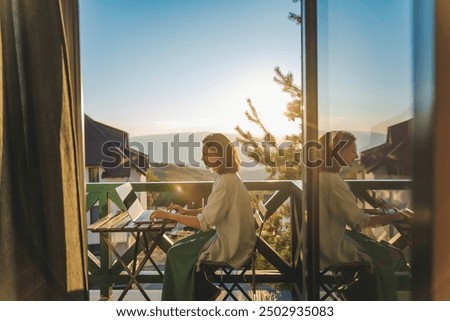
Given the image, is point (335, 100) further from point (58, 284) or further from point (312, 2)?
point (58, 284)

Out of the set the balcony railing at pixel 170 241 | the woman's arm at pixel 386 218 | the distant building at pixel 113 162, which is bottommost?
the balcony railing at pixel 170 241

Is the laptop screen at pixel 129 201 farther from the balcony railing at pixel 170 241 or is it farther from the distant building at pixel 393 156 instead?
the distant building at pixel 393 156

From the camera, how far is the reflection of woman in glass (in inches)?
60.9

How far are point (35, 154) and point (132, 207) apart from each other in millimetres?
927

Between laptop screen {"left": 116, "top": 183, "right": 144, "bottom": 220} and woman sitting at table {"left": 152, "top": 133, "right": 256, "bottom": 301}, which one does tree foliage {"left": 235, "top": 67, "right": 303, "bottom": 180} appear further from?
laptop screen {"left": 116, "top": 183, "right": 144, "bottom": 220}

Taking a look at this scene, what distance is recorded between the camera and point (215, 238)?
2.18 metres

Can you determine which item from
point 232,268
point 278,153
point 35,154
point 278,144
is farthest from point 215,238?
point 278,153

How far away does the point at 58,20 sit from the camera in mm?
1478

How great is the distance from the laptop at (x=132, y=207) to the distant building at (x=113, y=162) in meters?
0.21

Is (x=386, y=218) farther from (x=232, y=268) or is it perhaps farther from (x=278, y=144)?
(x=278, y=144)

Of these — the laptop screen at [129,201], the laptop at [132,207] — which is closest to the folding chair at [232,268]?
the laptop at [132,207]

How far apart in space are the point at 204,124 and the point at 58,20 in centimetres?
125

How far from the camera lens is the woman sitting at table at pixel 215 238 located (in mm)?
2064
